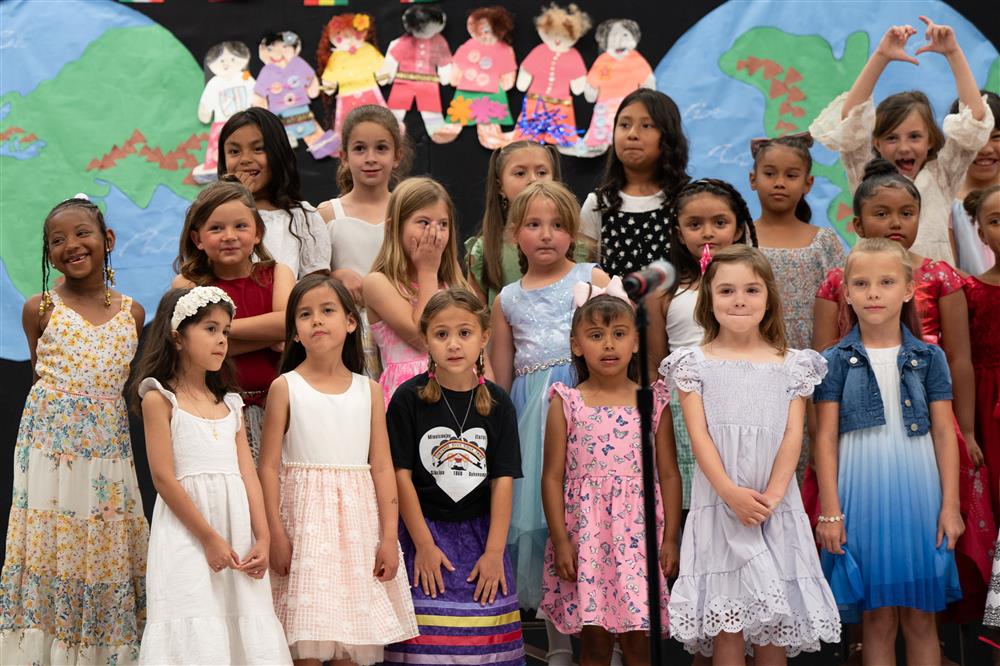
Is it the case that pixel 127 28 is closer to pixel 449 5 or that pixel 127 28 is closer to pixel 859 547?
pixel 449 5

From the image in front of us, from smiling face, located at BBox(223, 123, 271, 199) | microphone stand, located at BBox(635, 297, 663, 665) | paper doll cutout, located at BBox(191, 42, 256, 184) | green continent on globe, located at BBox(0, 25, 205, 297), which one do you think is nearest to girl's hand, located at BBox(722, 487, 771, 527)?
microphone stand, located at BBox(635, 297, 663, 665)

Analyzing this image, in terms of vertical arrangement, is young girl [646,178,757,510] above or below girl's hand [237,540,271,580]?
above

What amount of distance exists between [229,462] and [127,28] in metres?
2.75

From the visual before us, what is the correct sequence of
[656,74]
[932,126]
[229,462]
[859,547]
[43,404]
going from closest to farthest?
[229,462], [859,547], [43,404], [932,126], [656,74]

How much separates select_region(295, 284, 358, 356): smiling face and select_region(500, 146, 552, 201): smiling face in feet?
3.37

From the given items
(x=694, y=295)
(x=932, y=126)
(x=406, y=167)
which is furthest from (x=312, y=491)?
(x=932, y=126)

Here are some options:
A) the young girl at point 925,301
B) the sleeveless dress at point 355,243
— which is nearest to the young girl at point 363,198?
the sleeveless dress at point 355,243

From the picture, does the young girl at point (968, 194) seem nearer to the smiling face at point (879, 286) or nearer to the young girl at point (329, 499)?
the smiling face at point (879, 286)

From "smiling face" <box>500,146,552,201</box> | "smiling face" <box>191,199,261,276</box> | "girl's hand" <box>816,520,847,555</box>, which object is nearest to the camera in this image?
"girl's hand" <box>816,520,847,555</box>

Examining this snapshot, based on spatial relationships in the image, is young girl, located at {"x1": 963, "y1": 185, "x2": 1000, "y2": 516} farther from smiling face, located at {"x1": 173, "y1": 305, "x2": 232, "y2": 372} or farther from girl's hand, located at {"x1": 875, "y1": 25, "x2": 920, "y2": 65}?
smiling face, located at {"x1": 173, "y1": 305, "x2": 232, "y2": 372}

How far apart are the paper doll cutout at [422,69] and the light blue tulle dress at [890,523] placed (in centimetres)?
227

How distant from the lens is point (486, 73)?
4902 mm

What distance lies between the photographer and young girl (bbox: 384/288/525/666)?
317 centimetres

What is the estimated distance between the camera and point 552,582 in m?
3.39
